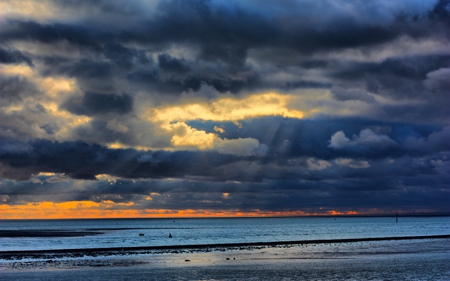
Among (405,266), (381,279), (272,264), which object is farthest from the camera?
(272,264)

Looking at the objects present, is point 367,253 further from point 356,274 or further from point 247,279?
point 247,279

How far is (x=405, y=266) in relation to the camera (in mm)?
77062

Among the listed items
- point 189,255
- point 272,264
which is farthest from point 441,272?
point 189,255

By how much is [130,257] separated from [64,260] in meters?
11.2

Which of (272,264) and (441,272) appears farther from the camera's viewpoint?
(272,264)

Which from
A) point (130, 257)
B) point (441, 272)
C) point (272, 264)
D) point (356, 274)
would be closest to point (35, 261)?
point (130, 257)

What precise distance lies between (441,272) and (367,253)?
108 ft

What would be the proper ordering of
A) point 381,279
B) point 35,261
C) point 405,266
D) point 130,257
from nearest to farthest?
1. point 381,279
2. point 405,266
3. point 35,261
4. point 130,257

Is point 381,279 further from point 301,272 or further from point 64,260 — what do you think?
point 64,260

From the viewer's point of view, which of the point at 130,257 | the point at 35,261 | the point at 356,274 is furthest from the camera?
the point at 130,257

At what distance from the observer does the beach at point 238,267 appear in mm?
68125

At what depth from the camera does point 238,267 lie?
78625 millimetres

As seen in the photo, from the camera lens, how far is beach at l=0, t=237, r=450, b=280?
68.1m

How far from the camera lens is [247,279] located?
65.6 metres
